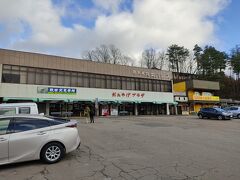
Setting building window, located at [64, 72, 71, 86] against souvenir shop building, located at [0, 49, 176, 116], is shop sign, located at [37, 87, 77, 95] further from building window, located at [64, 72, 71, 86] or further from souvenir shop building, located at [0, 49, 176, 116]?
building window, located at [64, 72, 71, 86]

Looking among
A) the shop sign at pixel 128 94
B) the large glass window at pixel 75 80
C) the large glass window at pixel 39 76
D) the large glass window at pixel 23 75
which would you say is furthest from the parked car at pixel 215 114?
the large glass window at pixel 23 75

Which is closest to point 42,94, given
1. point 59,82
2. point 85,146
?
point 59,82

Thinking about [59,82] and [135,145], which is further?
[59,82]

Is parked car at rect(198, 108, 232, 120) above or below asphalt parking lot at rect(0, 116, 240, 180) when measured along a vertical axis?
above

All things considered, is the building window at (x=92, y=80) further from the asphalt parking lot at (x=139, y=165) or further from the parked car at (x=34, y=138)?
the parked car at (x=34, y=138)

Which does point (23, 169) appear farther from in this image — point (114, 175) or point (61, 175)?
point (114, 175)

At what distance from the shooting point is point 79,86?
38.3 m

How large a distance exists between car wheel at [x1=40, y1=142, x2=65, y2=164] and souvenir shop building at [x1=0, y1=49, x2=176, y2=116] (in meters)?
24.6

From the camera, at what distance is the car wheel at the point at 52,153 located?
713cm

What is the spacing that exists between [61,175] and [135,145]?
14.9 feet

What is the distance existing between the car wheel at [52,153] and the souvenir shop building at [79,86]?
80.6 ft

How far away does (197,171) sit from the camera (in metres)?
6.30

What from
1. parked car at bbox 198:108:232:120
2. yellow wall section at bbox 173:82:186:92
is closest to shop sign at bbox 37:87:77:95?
parked car at bbox 198:108:232:120

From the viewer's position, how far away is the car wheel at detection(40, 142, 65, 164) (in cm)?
713
